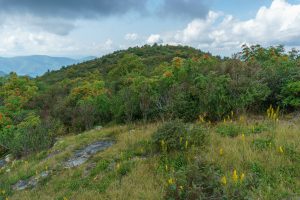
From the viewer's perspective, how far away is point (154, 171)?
4.61m

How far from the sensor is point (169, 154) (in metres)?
5.02

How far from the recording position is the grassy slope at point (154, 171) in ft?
12.4

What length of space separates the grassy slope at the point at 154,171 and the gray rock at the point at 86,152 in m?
0.28

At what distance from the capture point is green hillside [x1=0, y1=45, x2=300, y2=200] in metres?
3.72

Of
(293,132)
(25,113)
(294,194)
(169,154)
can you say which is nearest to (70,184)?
(169,154)

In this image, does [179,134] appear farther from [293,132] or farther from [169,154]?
[293,132]

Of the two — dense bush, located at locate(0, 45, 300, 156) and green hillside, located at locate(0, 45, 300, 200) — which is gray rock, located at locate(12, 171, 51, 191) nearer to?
green hillside, located at locate(0, 45, 300, 200)

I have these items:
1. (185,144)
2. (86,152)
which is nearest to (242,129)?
(185,144)

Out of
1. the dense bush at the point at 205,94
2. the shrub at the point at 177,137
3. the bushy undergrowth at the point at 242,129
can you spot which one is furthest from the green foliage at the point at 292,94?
the shrub at the point at 177,137

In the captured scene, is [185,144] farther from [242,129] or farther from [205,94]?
[205,94]

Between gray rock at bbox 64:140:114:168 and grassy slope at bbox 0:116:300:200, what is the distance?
0.28 m

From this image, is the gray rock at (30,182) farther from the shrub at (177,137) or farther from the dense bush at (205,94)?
the dense bush at (205,94)

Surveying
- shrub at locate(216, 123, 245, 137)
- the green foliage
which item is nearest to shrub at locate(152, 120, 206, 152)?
shrub at locate(216, 123, 245, 137)

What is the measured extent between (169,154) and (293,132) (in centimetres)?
214
